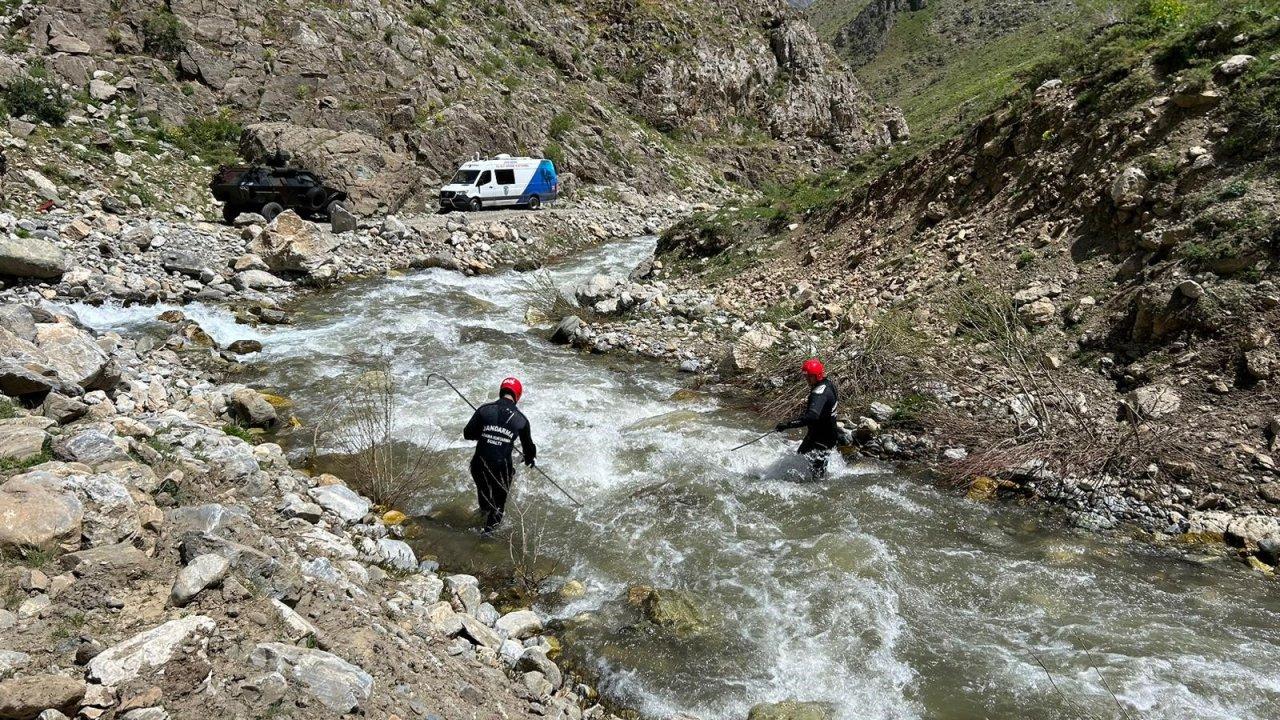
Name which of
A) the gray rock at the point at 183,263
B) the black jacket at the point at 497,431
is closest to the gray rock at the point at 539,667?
the black jacket at the point at 497,431

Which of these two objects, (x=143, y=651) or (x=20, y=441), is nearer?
(x=143, y=651)

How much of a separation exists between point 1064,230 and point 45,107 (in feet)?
77.9

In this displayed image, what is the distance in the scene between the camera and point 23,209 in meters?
13.7

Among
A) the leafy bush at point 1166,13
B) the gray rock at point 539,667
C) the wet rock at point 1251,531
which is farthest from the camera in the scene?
the leafy bush at point 1166,13

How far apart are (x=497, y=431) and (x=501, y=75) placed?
31.0 metres

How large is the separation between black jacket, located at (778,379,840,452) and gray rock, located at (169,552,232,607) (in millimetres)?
5466

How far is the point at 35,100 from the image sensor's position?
17.2 m

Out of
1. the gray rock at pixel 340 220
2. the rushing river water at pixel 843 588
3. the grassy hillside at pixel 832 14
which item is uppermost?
the grassy hillside at pixel 832 14

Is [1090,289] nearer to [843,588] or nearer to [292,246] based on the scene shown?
[843,588]

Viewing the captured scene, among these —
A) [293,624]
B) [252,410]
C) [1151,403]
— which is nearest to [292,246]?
[252,410]

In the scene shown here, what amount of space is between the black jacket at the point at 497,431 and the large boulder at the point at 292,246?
1118 centimetres

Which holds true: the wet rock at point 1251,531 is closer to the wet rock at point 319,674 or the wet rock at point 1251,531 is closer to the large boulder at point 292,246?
the wet rock at point 319,674

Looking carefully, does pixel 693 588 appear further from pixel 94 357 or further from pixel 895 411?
pixel 94 357

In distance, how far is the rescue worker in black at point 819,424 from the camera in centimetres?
752
